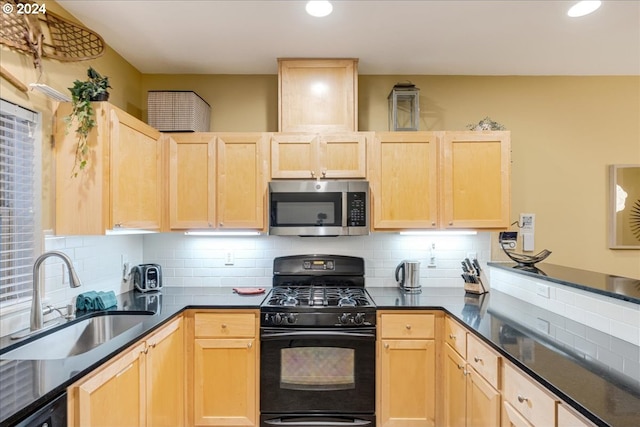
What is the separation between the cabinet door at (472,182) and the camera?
8.95 ft

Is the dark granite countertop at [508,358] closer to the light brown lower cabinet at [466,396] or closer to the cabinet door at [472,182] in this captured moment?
the light brown lower cabinet at [466,396]

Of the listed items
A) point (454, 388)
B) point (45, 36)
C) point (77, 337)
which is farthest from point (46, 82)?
point (454, 388)

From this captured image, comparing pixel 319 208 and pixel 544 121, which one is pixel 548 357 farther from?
pixel 544 121

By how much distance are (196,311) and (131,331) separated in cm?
62

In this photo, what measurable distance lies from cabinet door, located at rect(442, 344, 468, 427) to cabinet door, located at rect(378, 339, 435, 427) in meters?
0.09

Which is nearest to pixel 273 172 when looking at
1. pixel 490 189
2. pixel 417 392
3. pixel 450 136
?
pixel 450 136

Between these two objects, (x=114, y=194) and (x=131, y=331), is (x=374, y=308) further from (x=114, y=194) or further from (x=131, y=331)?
(x=114, y=194)

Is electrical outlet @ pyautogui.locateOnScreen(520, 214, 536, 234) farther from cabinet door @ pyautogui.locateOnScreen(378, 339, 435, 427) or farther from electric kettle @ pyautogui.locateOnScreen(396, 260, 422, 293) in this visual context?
cabinet door @ pyautogui.locateOnScreen(378, 339, 435, 427)

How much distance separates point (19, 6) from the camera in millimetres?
1814

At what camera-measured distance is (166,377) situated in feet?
7.13

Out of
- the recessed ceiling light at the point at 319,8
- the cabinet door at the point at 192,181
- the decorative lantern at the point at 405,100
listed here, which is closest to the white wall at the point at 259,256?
the cabinet door at the point at 192,181

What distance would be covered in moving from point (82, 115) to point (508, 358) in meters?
2.42

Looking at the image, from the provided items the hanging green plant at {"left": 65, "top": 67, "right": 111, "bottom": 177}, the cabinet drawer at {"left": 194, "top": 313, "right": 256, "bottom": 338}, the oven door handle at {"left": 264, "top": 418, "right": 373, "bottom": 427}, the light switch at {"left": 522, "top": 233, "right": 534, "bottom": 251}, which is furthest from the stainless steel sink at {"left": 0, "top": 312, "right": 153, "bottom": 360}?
the light switch at {"left": 522, "top": 233, "right": 534, "bottom": 251}

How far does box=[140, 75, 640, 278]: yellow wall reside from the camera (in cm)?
307
